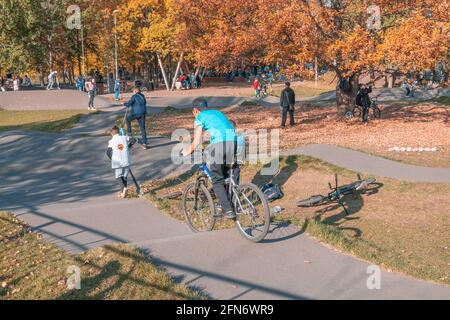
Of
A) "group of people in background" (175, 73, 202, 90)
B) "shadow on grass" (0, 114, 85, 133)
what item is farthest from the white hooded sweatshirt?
"group of people in background" (175, 73, 202, 90)

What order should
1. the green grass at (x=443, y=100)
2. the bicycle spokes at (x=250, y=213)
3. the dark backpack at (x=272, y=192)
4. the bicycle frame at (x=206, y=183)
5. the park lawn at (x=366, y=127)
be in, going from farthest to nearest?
the green grass at (x=443, y=100), the park lawn at (x=366, y=127), the dark backpack at (x=272, y=192), the bicycle frame at (x=206, y=183), the bicycle spokes at (x=250, y=213)

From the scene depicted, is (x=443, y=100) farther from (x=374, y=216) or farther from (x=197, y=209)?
(x=197, y=209)

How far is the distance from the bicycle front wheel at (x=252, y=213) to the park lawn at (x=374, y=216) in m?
0.73

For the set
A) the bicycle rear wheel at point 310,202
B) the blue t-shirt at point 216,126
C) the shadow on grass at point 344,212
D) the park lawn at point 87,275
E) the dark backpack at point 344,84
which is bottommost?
the shadow on grass at point 344,212

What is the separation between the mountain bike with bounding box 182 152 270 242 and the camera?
21.0 feet

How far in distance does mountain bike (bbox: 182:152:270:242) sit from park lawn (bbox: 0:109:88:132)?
46.7ft

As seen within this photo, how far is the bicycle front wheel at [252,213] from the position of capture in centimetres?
630

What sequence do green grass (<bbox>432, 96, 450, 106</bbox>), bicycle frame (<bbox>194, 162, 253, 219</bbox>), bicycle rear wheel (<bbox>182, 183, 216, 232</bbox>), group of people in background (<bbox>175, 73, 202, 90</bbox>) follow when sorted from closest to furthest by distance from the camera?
1. bicycle frame (<bbox>194, 162, 253, 219</bbox>)
2. bicycle rear wheel (<bbox>182, 183, 216, 232</bbox>)
3. green grass (<bbox>432, 96, 450, 106</bbox>)
4. group of people in background (<bbox>175, 73, 202, 90</bbox>)

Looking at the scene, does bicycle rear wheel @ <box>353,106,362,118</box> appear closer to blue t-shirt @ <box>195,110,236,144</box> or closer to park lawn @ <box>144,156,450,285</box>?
park lawn @ <box>144,156,450,285</box>

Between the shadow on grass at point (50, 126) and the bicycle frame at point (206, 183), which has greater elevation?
the bicycle frame at point (206, 183)

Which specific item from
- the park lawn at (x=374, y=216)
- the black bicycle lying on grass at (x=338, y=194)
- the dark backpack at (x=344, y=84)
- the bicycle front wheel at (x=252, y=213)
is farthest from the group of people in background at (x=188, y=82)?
the bicycle front wheel at (x=252, y=213)

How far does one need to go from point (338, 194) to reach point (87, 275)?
5.82 meters

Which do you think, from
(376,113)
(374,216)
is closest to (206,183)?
(374,216)

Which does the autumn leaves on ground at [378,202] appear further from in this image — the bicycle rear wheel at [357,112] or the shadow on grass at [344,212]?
the bicycle rear wheel at [357,112]
